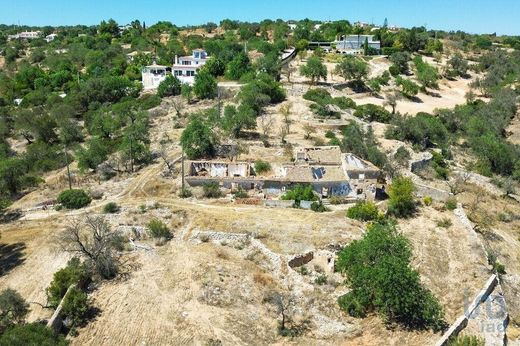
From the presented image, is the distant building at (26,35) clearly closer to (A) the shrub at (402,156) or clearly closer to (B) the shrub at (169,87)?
(B) the shrub at (169,87)

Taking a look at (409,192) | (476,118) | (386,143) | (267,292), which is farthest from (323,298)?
(476,118)

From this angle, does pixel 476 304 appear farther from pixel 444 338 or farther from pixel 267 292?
pixel 267 292

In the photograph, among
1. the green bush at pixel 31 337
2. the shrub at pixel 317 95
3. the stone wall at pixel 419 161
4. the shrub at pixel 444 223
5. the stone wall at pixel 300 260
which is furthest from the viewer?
the shrub at pixel 317 95

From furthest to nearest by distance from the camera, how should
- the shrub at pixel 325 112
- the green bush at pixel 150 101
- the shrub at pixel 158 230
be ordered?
the green bush at pixel 150 101 < the shrub at pixel 325 112 < the shrub at pixel 158 230

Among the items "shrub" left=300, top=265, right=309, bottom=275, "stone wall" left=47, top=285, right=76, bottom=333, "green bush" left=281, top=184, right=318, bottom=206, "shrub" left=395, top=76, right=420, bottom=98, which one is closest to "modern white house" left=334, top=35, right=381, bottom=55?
"shrub" left=395, top=76, right=420, bottom=98

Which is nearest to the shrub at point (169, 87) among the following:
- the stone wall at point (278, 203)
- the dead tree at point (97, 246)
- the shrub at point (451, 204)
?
the stone wall at point (278, 203)

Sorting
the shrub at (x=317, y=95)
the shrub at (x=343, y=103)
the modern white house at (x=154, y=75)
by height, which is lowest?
the shrub at (x=343, y=103)
